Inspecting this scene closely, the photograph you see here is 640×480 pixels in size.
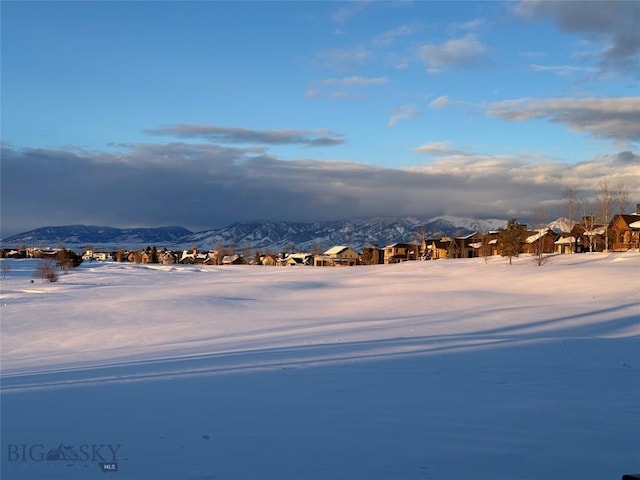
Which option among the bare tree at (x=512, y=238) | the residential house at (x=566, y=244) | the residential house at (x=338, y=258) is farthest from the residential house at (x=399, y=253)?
the bare tree at (x=512, y=238)

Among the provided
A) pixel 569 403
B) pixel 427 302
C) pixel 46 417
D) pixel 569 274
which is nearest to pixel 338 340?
pixel 569 403

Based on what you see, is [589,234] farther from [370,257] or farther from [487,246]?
[370,257]

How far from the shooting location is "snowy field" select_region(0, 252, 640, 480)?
291 inches

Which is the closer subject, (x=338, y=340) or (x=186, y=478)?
(x=186, y=478)

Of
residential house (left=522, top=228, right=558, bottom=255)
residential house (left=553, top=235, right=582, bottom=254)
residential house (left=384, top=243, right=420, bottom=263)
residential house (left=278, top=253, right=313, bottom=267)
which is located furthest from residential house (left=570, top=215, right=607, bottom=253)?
residential house (left=278, top=253, right=313, bottom=267)

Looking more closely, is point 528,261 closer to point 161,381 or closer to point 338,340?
point 338,340

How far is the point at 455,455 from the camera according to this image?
7609 mm

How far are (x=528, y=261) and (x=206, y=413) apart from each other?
230 ft

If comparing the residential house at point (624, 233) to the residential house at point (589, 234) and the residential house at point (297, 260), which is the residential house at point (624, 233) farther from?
the residential house at point (297, 260)

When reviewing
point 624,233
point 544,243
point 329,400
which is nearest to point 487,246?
point 544,243

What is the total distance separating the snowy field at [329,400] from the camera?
7379 millimetres

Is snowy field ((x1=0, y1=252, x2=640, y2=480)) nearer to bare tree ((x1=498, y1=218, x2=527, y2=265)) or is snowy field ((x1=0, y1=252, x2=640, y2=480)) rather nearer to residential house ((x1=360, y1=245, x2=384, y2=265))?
bare tree ((x1=498, y1=218, x2=527, y2=265))

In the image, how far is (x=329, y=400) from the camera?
10.9 m

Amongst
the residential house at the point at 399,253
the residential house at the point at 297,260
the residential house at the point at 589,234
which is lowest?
the residential house at the point at 297,260
